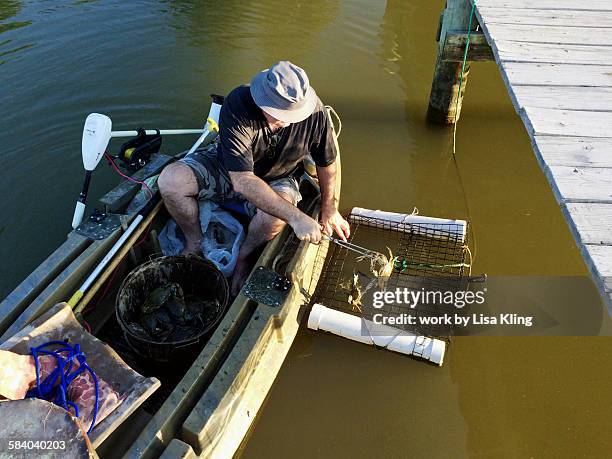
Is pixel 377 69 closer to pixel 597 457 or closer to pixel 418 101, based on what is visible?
pixel 418 101

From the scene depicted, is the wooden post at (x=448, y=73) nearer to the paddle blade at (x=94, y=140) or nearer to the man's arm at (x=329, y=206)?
the man's arm at (x=329, y=206)

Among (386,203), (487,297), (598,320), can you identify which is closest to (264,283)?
(487,297)

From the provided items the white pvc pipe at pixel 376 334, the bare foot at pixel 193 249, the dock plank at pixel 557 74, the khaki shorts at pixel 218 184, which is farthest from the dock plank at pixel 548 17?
the bare foot at pixel 193 249

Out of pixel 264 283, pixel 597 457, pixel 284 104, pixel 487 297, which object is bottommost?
pixel 597 457

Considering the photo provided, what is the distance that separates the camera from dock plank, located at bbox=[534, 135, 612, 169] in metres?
2.59

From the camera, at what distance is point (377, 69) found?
244 inches

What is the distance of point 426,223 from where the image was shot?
375cm

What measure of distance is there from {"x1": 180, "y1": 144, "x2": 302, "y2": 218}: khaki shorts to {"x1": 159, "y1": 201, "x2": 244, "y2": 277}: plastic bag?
0.08m

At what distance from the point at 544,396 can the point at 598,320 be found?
0.77 metres

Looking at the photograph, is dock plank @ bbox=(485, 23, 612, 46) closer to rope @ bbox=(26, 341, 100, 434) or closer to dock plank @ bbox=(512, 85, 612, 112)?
dock plank @ bbox=(512, 85, 612, 112)

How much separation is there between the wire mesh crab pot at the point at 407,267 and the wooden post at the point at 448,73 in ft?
5.63

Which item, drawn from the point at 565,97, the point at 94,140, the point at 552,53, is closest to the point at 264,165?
the point at 94,140

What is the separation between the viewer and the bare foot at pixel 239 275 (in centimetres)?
317

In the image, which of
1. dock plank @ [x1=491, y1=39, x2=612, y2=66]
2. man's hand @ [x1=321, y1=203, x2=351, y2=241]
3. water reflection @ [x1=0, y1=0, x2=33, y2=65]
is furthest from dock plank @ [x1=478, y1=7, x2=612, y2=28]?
water reflection @ [x1=0, y1=0, x2=33, y2=65]
